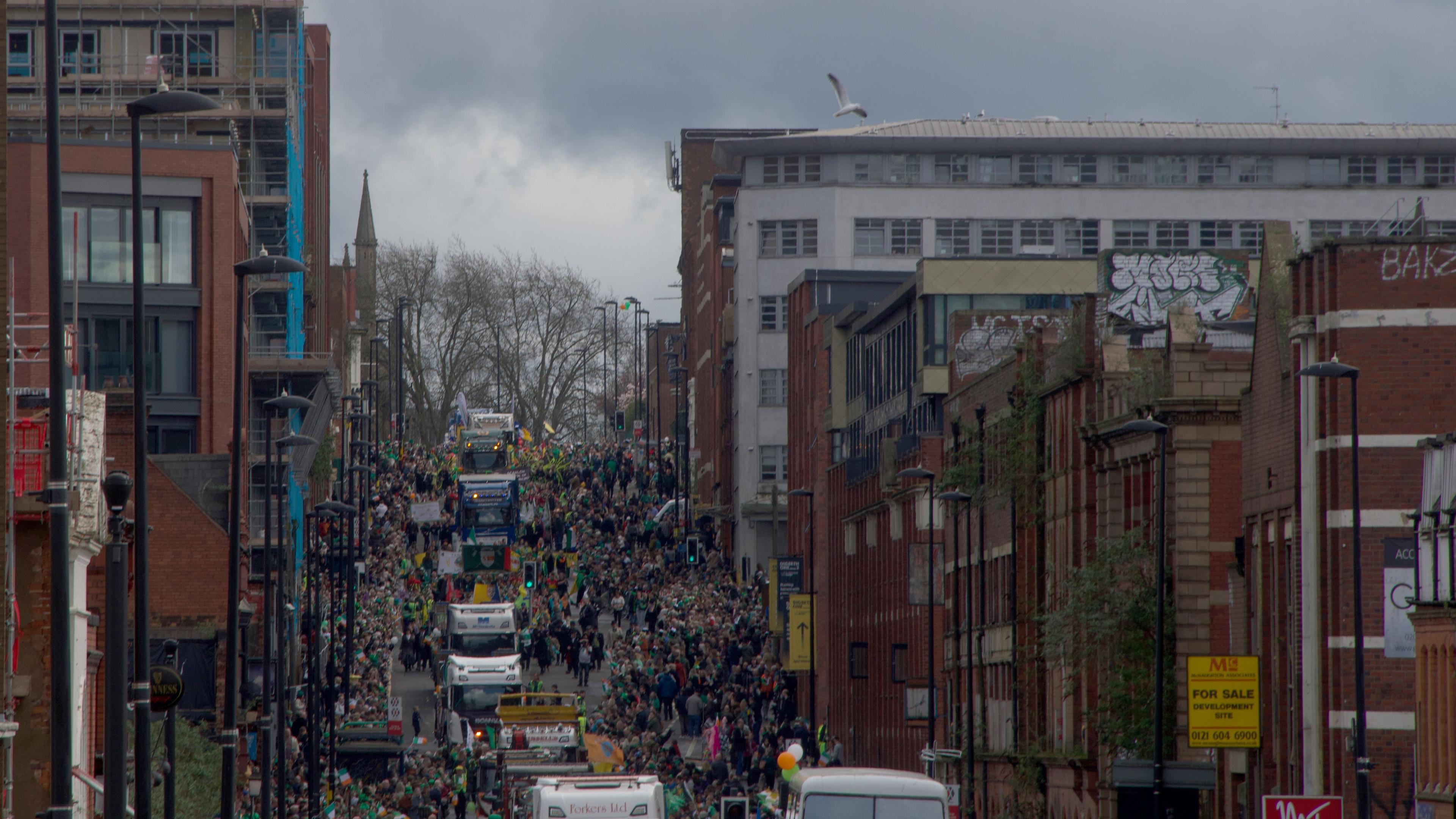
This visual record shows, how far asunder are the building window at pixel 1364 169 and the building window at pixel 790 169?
23.0 m

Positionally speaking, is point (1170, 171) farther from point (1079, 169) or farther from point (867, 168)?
point (867, 168)

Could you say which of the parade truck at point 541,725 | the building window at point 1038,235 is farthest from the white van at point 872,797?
the building window at point 1038,235

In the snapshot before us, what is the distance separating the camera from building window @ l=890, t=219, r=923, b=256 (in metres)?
104

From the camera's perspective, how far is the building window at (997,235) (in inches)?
4117

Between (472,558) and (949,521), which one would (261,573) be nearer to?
(472,558)

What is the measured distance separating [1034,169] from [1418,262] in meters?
68.7

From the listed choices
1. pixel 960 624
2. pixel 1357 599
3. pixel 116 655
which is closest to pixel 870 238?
pixel 960 624

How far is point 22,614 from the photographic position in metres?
30.5

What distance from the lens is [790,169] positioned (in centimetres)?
10600

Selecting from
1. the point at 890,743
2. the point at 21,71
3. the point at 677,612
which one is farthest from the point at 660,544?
the point at 21,71

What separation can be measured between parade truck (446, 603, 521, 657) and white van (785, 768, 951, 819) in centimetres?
4746

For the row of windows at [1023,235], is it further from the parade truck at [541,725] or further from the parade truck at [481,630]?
the parade truck at [541,725]

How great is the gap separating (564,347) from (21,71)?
8426 cm

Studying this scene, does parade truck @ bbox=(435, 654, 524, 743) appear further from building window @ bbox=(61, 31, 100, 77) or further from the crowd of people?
building window @ bbox=(61, 31, 100, 77)
